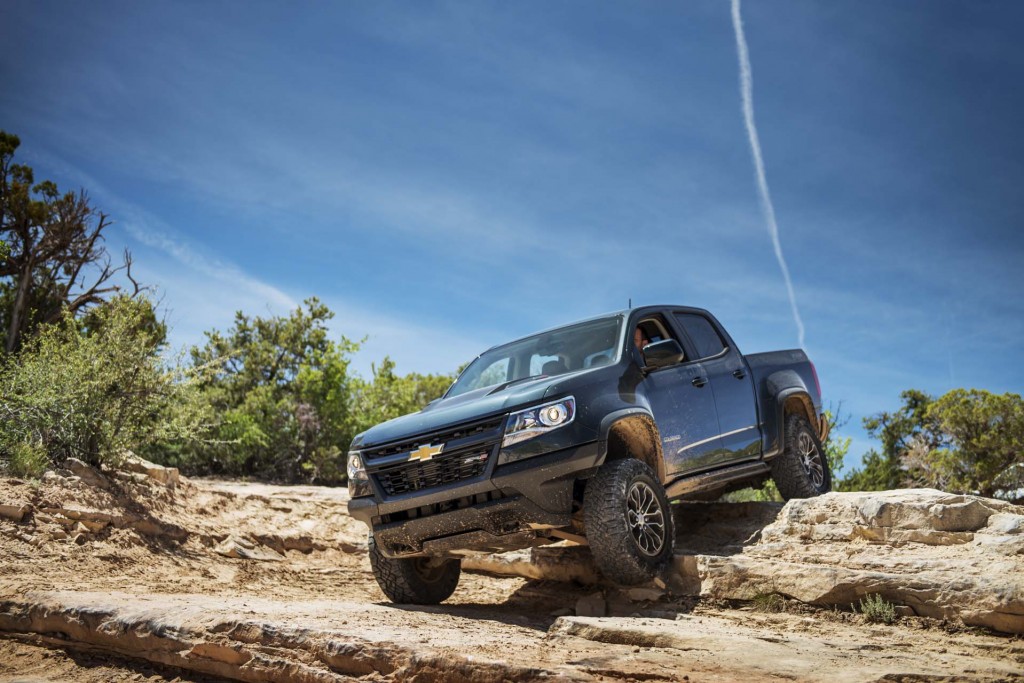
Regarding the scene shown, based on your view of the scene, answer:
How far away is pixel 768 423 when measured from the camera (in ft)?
25.8

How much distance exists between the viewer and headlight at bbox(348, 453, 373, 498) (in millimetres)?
6055

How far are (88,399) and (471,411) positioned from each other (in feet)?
19.7

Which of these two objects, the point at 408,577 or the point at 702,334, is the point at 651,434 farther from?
the point at 408,577

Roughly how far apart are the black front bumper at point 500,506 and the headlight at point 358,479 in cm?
26

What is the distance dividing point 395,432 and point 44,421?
550 centimetres

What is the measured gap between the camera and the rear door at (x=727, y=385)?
7.32 metres

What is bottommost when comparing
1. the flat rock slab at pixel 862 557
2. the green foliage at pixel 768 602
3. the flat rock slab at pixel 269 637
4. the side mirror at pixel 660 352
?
the flat rock slab at pixel 269 637

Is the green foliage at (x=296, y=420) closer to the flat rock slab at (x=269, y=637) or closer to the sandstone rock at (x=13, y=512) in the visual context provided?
the sandstone rock at (x=13, y=512)

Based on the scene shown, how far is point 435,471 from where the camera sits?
570cm

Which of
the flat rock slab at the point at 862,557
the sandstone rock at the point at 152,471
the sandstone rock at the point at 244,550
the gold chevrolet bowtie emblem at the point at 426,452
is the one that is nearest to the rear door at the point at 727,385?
the flat rock slab at the point at 862,557

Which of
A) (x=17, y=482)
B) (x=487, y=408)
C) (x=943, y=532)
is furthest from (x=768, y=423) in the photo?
(x=17, y=482)

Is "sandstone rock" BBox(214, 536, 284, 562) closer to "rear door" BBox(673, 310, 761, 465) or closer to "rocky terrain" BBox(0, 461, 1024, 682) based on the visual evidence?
"rocky terrain" BBox(0, 461, 1024, 682)

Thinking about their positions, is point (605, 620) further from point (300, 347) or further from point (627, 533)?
point (300, 347)

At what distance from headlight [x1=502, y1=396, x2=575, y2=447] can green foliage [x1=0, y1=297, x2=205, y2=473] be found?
5867 mm
